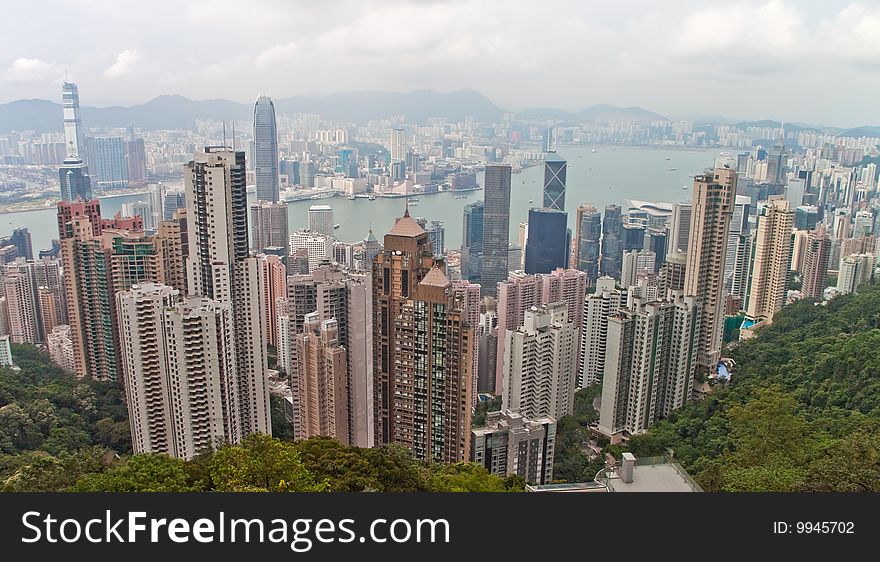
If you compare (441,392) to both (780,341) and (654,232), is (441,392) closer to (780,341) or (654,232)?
(780,341)

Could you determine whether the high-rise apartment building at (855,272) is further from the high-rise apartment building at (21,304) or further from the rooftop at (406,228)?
the high-rise apartment building at (21,304)

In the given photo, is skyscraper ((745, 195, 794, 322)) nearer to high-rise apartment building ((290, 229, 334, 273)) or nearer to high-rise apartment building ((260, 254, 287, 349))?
high-rise apartment building ((290, 229, 334, 273))

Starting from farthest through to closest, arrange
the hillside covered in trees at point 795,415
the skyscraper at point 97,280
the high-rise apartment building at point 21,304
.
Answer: the high-rise apartment building at point 21,304 → the skyscraper at point 97,280 → the hillside covered in trees at point 795,415

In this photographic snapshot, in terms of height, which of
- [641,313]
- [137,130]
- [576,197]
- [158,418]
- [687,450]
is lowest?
[687,450]

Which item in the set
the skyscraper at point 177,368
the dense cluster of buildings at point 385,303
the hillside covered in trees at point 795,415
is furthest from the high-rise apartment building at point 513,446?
the skyscraper at point 177,368

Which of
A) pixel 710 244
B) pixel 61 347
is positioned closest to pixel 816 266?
pixel 710 244

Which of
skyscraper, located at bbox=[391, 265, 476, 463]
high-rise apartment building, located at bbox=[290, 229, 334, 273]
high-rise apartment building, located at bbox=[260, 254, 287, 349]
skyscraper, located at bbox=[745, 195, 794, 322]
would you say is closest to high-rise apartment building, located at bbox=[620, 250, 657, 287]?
skyscraper, located at bbox=[745, 195, 794, 322]

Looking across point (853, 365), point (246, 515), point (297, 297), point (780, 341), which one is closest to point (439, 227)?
point (297, 297)
